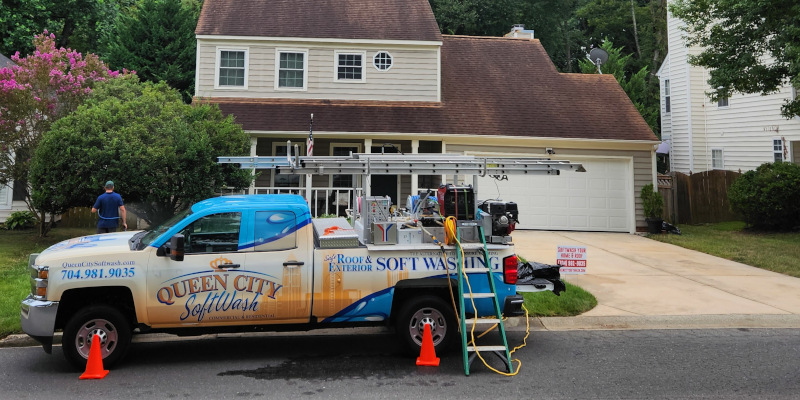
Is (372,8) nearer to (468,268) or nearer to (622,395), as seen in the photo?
(468,268)

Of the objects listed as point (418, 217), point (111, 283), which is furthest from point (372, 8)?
point (111, 283)

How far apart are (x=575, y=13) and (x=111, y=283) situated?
41.7 m

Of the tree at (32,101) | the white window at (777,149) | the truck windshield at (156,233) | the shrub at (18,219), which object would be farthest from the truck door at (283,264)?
the white window at (777,149)


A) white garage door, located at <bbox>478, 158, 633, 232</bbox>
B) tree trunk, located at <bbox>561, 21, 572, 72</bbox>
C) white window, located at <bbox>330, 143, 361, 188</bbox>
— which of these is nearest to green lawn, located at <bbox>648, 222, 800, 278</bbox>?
white garage door, located at <bbox>478, 158, 633, 232</bbox>

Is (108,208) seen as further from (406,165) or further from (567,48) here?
(567,48)

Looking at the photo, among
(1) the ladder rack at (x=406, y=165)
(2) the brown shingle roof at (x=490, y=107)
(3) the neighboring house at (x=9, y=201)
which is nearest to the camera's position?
(1) the ladder rack at (x=406, y=165)

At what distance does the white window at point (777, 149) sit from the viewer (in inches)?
861

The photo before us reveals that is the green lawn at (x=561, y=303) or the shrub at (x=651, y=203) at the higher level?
the shrub at (x=651, y=203)

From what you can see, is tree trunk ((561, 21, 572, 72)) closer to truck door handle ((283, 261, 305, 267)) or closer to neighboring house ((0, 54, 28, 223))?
neighboring house ((0, 54, 28, 223))

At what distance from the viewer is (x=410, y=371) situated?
576cm

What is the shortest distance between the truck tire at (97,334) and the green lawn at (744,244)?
11.7 m

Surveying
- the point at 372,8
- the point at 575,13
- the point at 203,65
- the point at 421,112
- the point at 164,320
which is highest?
the point at 575,13

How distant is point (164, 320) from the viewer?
575cm

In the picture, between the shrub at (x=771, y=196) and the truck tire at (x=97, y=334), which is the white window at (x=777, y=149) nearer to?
the shrub at (x=771, y=196)
